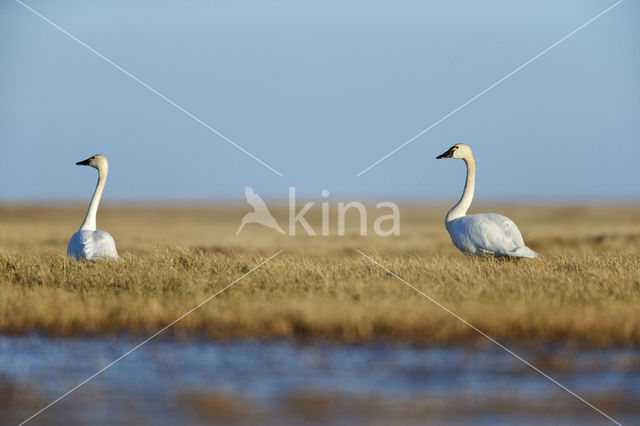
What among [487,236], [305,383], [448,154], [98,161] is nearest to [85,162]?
[98,161]

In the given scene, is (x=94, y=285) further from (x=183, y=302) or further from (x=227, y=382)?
(x=227, y=382)

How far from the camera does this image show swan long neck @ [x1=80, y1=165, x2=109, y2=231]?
52.9 ft

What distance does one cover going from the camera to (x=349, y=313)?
432 inches

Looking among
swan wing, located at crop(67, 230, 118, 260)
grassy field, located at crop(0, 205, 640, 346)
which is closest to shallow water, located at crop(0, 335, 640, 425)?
grassy field, located at crop(0, 205, 640, 346)

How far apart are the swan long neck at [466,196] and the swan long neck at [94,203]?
627cm

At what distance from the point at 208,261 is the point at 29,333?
13.5 ft

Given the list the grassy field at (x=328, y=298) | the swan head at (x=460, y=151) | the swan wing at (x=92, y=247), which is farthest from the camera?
the swan head at (x=460, y=151)

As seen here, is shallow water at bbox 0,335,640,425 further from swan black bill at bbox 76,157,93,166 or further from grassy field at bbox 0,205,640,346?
swan black bill at bbox 76,157,93,166

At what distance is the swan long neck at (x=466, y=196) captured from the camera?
16.0 meters

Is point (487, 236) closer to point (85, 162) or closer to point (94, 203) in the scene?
point (94, 203)

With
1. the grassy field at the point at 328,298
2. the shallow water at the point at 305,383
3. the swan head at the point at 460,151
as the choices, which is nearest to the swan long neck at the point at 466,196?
the swan head at the point at 460,151

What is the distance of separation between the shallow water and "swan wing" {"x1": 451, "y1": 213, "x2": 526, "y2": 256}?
4.45 metres

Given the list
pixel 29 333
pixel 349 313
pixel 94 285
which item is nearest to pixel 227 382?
pixel 349 313

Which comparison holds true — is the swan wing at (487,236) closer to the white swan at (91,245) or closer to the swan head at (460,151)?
the swan head at (460,151)
